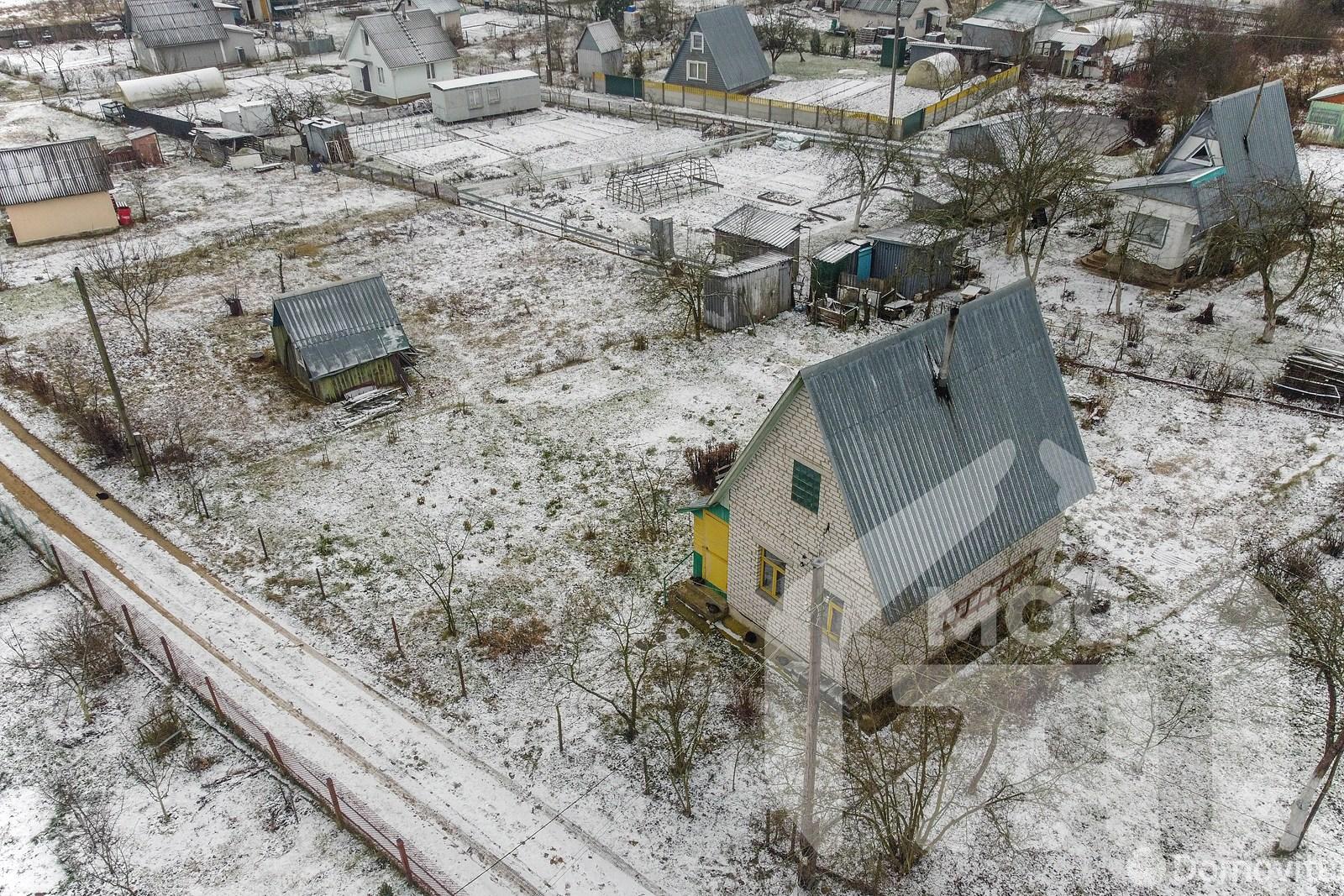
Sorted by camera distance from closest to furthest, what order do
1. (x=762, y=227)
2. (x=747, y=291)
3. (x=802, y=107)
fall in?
(x=747, y=291) → (x=762, y=227) → (x=802, y=107)

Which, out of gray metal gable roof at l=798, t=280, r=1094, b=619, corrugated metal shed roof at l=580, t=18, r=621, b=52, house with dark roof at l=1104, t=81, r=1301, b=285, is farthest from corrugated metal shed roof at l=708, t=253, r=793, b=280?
corrugated metal shed roof at l=580, t=18, r=621, b=52

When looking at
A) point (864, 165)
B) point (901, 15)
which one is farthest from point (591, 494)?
point (901, 15)

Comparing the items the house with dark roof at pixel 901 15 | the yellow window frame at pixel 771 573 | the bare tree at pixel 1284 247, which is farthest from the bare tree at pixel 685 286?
the house with dark roof at pixel 901 15

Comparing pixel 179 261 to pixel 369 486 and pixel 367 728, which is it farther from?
pixel 367 728

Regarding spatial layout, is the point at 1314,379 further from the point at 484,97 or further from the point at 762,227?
the point at 484,97

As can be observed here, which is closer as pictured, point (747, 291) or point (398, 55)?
point (747, 291)
